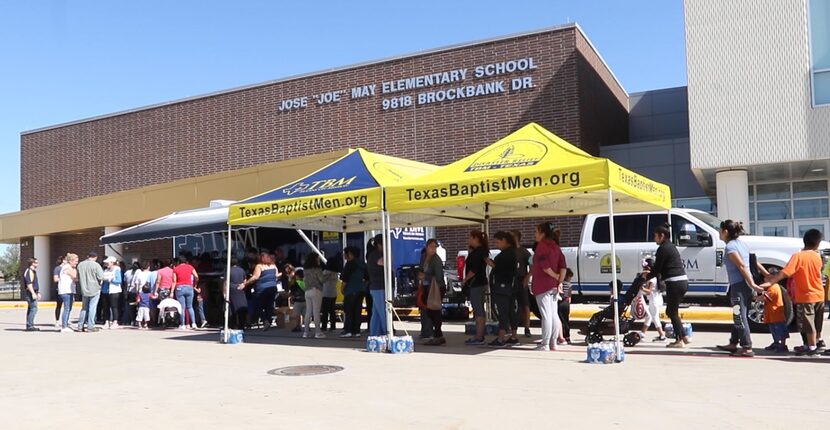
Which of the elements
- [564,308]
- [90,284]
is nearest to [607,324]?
[564,308]

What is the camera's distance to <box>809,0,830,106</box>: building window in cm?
1755

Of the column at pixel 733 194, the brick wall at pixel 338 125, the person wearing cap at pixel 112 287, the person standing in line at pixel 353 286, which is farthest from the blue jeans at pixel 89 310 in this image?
the column at pixel 733 194

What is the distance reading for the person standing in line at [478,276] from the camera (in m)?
11.7

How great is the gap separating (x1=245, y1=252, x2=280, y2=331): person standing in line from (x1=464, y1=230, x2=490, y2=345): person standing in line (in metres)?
4.96

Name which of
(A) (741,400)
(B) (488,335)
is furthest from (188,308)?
(A) (741,400)

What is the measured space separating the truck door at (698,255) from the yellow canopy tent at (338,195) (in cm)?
507

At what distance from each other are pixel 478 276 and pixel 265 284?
5.23 m

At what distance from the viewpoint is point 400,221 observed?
14.5m

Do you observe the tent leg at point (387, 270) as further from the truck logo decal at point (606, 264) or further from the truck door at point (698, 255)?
the truck door at point (698, 255)

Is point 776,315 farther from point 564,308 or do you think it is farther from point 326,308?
point 326,308

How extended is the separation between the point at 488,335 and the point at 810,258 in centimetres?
556

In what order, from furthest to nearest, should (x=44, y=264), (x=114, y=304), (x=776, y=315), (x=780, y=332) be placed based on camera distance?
(x=44, y=264) < (x=114, y=304) < (x=780, y=332) < (x=776, y=315)

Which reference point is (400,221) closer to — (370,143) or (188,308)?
(188,308)

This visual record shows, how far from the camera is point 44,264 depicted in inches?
1335
